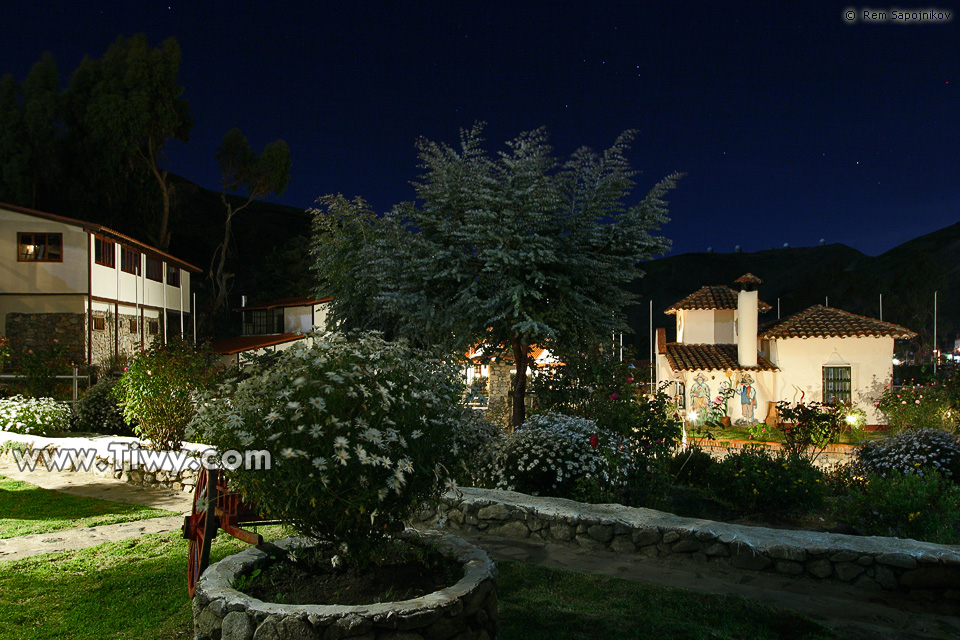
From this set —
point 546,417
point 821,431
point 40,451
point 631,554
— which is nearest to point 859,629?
point 631,554

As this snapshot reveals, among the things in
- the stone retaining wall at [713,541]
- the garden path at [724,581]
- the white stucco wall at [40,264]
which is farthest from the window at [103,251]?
the stone retaining wall at [713,541]

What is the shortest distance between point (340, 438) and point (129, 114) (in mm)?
36743

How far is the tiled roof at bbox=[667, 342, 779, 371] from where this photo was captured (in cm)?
1928

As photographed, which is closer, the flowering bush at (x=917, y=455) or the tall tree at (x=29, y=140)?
the flowering bush at (x=917, y=455)

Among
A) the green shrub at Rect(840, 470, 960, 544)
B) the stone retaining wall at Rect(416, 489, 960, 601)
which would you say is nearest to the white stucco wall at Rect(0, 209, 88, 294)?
the stone retaining wall at Rect(416, 489, 960, 601)

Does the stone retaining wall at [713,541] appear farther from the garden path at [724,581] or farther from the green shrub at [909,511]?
the green shrub at [909,511]

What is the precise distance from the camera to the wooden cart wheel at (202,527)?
448 centimetres

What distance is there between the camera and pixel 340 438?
11.6 ft

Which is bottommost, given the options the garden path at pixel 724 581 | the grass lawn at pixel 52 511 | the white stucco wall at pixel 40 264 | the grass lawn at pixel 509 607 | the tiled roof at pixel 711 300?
the grass lawn at pixel 52 511

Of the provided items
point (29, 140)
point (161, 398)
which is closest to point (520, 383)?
point (161, 398)

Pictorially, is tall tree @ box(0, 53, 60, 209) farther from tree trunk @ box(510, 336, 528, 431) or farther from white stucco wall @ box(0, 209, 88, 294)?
tree trunk @ box(510, 336, 528, 431)

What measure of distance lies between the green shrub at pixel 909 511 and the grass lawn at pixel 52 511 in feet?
25.5

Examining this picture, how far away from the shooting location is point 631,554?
5.97 meters

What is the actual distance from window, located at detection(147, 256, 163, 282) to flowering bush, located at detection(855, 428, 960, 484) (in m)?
26.6
